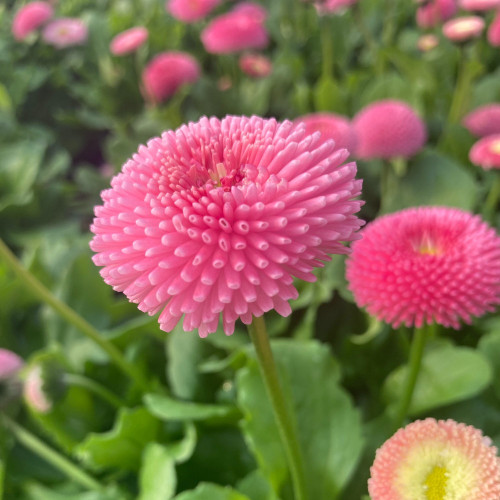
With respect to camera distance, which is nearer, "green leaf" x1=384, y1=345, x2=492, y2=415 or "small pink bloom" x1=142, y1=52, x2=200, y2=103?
"green leaf" x1=384, y1=345, x2=492, y2=415

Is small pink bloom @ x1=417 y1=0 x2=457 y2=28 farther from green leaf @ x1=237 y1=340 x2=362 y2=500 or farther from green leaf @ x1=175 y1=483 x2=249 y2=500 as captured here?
green leaf @ x1=175 y1=483 x2=249 y2=500

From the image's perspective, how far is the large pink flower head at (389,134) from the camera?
2.37 ft

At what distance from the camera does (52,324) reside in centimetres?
78

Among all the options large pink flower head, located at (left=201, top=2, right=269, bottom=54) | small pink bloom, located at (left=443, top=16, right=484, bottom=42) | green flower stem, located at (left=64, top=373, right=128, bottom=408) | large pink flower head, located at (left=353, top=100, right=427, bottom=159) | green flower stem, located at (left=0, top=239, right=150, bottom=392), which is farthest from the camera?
large pink flower head, located at (left=201, top=2, right=269, bottom=54)

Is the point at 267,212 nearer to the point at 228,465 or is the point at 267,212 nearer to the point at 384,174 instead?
the point at 228,465

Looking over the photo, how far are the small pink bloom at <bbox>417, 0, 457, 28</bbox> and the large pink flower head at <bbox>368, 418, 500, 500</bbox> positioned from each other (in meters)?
1.01

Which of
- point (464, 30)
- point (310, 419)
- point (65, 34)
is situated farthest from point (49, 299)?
point (65, 34)

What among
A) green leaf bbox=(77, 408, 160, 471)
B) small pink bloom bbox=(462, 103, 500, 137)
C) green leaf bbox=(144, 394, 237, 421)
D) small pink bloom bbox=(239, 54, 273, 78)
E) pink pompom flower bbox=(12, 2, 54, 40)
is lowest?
green leaf bbox=(77, 408, 160, 471)

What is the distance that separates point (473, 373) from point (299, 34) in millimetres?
1054

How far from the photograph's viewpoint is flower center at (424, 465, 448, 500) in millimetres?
287

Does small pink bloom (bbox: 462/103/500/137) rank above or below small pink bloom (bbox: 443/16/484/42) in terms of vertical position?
below

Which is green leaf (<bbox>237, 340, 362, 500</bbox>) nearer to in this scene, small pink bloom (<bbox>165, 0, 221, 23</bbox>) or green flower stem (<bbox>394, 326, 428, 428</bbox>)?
green flower stem (<bbox>394, 326, 428, 428</bbox>)

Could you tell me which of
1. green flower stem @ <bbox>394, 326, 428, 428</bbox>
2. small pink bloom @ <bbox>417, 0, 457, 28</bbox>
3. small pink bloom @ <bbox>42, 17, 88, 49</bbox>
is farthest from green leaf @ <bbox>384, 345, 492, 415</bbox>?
small pink bloom @ <bbox>42, 17, 88, 49</bbox>

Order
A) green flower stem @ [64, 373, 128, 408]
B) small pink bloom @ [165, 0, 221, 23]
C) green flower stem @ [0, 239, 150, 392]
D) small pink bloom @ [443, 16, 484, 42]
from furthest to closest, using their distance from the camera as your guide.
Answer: small pink bloom @ [165, 0, 221, 23] < small pink bloom @ [443, 16, 484, 42] < green flower stem @ [64, 373, 128, 408] < green flower stem @ [0, 239, 150, 392]
